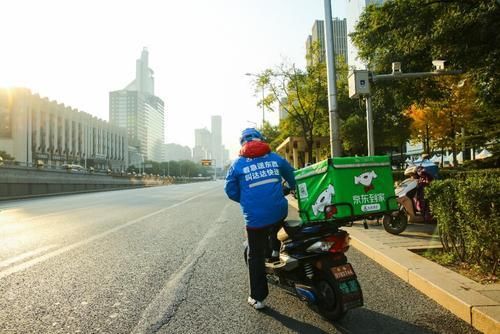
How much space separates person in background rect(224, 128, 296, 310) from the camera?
4.16 meters

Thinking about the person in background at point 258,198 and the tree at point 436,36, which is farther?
the tree at point 436,36

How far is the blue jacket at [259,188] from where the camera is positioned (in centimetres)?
415

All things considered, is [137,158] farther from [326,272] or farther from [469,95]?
[326,272]

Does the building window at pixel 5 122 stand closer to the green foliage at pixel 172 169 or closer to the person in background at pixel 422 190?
the green foliage at pixel 172 169

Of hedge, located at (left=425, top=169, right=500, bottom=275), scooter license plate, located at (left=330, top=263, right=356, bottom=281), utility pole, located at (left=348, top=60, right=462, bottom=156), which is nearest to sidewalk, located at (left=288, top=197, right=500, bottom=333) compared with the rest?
hedge, located at (left=425, top=169, right=500, bottom=275)

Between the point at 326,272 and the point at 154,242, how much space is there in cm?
521

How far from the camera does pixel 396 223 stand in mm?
8203

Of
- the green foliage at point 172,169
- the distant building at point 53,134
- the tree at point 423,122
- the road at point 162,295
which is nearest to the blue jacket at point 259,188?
the road at point 162,295

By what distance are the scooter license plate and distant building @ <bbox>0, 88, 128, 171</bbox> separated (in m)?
79.6

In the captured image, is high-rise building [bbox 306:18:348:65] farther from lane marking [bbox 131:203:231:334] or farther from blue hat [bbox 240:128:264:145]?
blue hat [bbox 240:128:264:145]

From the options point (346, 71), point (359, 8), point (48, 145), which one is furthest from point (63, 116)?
point (359, 8)

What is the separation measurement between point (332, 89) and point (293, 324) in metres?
9.71

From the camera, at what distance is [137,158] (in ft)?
490

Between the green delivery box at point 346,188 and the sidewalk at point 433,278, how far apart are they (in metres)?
1.00
